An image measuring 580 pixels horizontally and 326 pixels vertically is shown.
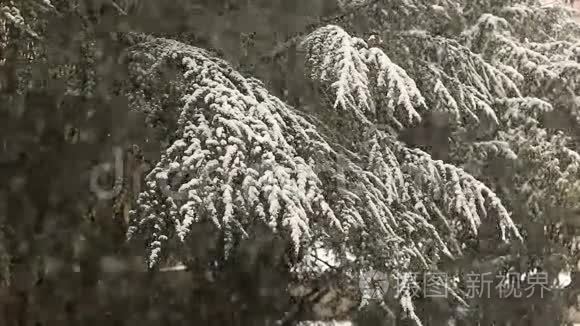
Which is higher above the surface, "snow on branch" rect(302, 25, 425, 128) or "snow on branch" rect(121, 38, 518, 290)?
"snow on branch" rect(302, 25, 425, 128)

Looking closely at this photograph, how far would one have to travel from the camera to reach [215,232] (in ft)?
12.0

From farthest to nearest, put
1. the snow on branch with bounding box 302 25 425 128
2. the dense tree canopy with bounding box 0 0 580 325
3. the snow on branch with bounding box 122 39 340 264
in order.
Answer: the snow on branch with bounding box 302 25 425 128, the dense tree canopy with bounding box 0 0 580 325, the snow on branch with bounding box 122 39 340 264

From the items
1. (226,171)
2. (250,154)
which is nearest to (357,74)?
(250,154)

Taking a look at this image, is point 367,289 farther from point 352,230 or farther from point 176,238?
point 176,238

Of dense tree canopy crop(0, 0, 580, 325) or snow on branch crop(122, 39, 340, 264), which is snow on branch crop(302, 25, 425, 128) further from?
snow on branch crop(122, 39, 340, 264)

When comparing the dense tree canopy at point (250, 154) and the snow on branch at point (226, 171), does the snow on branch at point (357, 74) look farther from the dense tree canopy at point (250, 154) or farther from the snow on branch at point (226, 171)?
the snow on branch at point (226, 171)

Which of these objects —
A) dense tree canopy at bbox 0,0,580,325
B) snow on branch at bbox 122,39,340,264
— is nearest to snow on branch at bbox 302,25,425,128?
dense tree canopy at bbox 0,0,580,325

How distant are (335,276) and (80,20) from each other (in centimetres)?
198

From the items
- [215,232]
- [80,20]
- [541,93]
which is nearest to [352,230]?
[215,232]

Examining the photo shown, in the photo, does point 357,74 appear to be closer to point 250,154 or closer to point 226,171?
point 250,154

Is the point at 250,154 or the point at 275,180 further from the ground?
the point at 250,154

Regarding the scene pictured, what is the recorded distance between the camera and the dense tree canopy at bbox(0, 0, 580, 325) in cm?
335

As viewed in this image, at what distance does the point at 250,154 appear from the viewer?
129 inches

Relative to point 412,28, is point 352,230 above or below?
below
